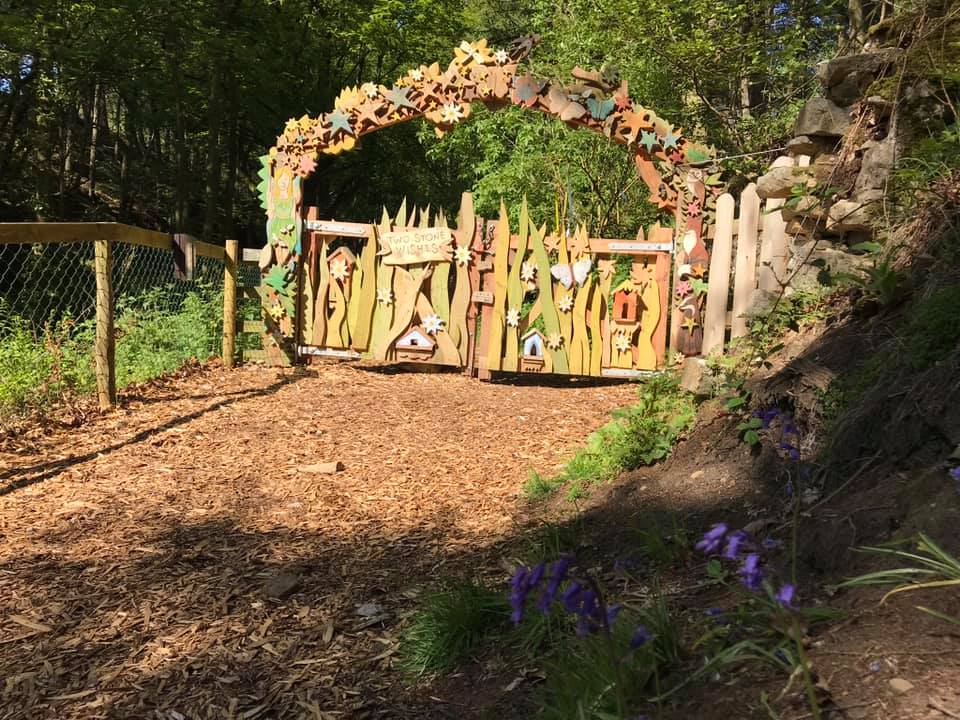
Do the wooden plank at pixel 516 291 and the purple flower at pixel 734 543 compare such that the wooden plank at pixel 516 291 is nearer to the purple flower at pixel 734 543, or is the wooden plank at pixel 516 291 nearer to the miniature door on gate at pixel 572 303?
the miniature door on gate at pixel 572 303

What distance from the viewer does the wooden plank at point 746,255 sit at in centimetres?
555

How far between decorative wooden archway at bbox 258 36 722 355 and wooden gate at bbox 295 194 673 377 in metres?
0.21

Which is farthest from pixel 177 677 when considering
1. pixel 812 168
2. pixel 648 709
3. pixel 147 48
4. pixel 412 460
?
pixel 147 48

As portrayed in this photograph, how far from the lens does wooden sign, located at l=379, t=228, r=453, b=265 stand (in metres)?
7.36

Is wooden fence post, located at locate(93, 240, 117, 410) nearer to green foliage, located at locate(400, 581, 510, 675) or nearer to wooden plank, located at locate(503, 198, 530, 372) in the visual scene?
wooden plank, located at locate(503, 198, 530, 372)

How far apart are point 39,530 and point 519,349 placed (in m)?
4.67

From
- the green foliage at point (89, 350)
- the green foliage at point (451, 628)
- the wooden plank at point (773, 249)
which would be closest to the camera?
the green foliage at point (451, 628)

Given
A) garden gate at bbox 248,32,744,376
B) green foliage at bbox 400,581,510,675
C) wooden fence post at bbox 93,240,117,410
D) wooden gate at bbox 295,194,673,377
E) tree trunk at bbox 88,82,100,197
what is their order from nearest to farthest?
1. green foliage at bbox 400,581,510,675
2. wooden fence post at bbox 93,240,117,410
3. garden gate at bbox 248,32,744,376
4. wooden gate at bbox 295,194,673,377
5. tree trunk at bbox 88,82,100,197

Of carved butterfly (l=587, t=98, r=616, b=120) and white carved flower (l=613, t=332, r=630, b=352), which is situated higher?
carved butterfly (l=587, t=98, r=616, b=120)

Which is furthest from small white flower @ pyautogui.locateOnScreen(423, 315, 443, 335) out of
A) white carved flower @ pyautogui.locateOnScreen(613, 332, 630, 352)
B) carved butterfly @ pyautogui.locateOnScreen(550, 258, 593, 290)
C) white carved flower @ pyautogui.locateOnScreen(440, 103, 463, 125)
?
white carved flower @ pyautogui.locateOnScreen(440, 103, 463, 125)

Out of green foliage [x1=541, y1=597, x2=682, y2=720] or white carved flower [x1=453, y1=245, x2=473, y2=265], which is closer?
green foliage [x1=541, y1=597, x2=682, y2=720]

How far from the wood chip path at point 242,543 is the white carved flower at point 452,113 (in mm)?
3016


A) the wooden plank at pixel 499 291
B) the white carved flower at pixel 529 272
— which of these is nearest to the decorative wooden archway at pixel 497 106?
the wooden plank at pixel 499 291

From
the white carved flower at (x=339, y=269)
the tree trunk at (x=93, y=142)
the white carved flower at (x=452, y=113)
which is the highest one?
the tree trunk at (x=93, y=142)
